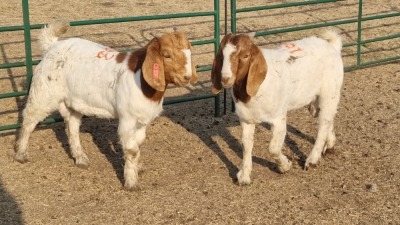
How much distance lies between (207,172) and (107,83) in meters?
1.33

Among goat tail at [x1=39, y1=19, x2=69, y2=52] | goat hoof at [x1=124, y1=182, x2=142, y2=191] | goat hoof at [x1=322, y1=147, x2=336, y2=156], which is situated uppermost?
goat tail at [x1=39, y1=19, x2=69, y2=52]

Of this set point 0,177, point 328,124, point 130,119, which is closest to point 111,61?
point 130,119

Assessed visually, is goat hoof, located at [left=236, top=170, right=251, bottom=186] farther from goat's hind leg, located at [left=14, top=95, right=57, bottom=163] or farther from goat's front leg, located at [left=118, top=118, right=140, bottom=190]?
goat's hind leg, located at [left=14, top=95, right=57, bottom=163]

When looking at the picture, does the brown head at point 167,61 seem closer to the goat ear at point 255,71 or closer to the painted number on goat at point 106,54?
the goat ear at point 255,71

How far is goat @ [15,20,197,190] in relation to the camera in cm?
548

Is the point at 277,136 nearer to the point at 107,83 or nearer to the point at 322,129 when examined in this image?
the point at 322,129

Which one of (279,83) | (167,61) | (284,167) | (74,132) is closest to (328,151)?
(284,167)

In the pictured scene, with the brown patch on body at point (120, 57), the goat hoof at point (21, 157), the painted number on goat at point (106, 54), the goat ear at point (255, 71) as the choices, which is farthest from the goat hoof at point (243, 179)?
the goat hoof at point (21, 157)

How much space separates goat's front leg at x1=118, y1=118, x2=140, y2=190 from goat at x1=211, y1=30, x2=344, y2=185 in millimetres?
818

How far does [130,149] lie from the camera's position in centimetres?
Answer: 585

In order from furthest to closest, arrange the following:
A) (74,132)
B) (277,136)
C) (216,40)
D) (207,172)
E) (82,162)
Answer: (216,40)
(74,132)
(82,162)
(207,172)
(277,136)

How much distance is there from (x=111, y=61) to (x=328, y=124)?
226 cm

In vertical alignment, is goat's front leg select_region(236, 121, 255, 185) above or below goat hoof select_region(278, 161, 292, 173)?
above

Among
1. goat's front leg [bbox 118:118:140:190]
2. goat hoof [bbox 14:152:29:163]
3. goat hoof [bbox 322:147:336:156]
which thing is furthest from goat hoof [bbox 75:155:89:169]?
goat hoof [bbox 322:147:336:156]
